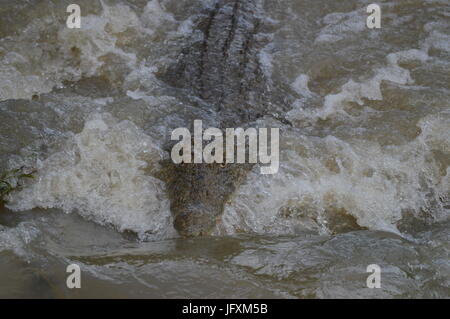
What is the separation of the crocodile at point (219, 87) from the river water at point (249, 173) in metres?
0.10

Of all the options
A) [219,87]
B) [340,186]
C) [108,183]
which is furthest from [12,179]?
[340,186]

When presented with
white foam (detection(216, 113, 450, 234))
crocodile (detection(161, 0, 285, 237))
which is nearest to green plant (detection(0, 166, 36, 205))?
crocodile (detection(161, 0, 285, 237))

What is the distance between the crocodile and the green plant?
106cm

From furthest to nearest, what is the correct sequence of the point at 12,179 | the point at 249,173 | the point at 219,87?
the point at 219,87
the point at 249,173
the point at 12,179

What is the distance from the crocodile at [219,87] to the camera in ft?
12.1

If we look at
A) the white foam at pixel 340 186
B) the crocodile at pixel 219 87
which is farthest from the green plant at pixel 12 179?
the white foam at pixel 340 186

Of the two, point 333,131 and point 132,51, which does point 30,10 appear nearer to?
point 132,51
